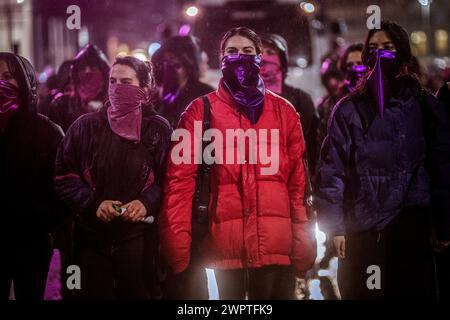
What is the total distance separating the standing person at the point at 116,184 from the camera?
408cm

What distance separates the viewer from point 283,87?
5199 mm

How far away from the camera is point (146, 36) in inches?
640

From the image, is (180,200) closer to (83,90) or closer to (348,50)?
(83,90)

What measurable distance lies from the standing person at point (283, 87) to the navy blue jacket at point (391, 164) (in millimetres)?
788

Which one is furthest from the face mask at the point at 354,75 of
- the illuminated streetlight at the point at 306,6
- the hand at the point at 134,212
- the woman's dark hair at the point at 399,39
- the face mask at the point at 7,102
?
the illuminated streetlight at the point at 306,6

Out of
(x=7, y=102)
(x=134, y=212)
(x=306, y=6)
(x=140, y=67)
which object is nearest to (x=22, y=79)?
(x=7, y=102)

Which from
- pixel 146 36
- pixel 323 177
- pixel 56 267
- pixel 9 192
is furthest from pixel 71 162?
pixel 146 36

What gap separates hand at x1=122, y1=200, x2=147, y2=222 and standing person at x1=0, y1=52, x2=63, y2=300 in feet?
1.96

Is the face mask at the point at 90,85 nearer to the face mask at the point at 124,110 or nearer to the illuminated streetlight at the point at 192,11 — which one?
the face mask at the point at 124,110

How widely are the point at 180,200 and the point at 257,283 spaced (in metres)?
0.75

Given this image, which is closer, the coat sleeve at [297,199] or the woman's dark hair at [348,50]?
the coat sleeve at [297,199]

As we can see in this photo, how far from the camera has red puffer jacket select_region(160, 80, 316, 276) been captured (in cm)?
399

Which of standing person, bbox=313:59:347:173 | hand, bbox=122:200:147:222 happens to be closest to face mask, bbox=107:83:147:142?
hand, bbox=122:200:147:222
